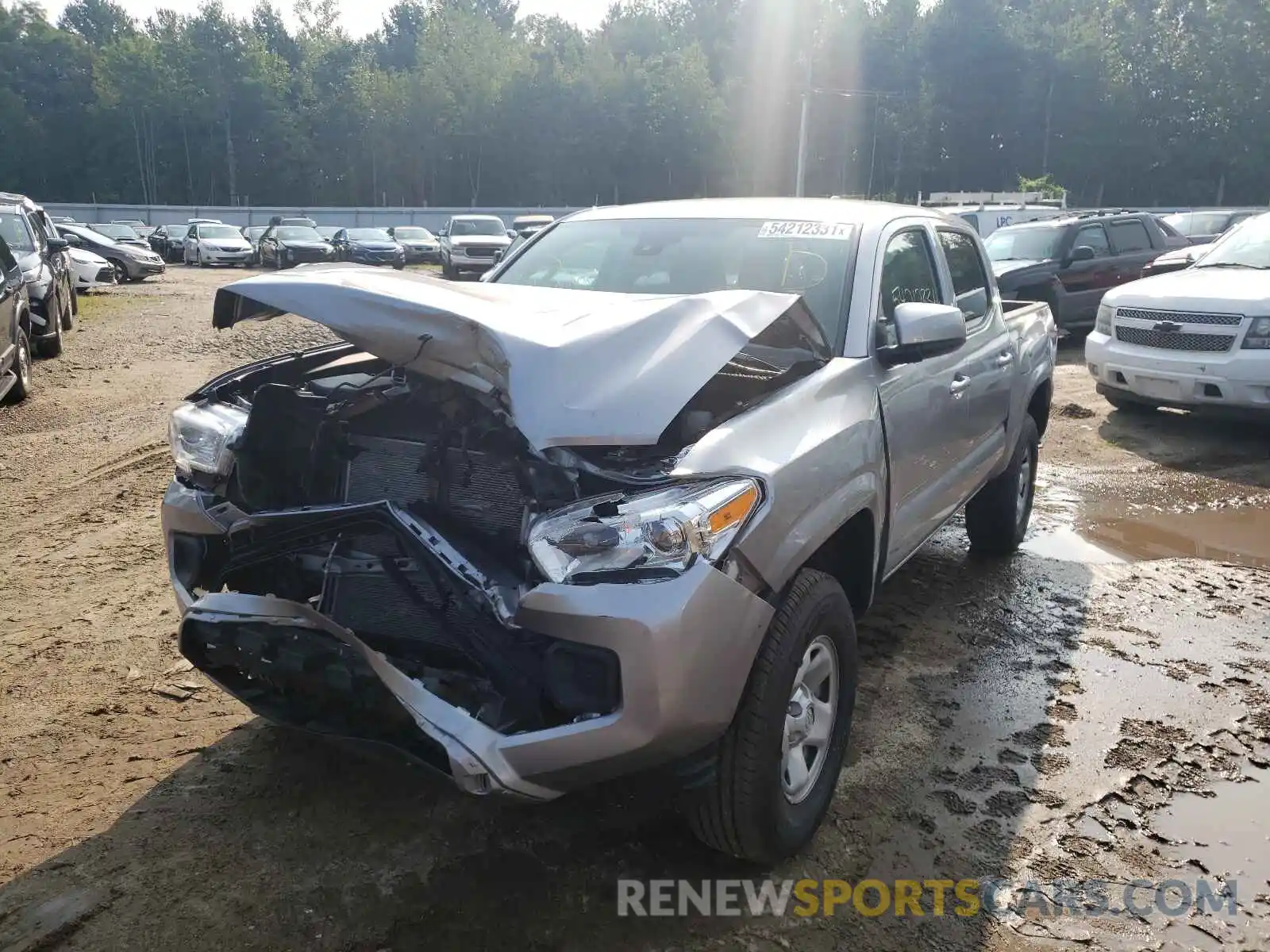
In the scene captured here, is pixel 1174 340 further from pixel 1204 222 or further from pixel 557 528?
pixel 1204 222

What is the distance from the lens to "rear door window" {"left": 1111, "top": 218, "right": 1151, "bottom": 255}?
13.4 meters

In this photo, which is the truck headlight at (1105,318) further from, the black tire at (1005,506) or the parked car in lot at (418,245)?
Answer: the parked car in lot at (418,245)

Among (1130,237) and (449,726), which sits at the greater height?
(1130,237)

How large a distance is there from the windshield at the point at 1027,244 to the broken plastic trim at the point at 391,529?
11.8 metres

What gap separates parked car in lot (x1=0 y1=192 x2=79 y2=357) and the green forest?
174 ft


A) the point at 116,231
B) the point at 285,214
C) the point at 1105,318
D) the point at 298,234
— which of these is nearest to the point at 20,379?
the point at 1105,318

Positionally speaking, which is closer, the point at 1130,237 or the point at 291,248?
the point at 1130,237

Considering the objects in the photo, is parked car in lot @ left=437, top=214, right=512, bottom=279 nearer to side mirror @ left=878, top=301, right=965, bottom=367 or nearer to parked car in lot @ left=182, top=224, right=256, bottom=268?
parked car in lot @ left=182, top=224, right=256, bottom=268

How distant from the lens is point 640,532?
2.31 meters

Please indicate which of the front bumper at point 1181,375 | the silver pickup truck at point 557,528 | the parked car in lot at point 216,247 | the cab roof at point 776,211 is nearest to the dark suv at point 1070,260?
the front bumper at point 1181,375

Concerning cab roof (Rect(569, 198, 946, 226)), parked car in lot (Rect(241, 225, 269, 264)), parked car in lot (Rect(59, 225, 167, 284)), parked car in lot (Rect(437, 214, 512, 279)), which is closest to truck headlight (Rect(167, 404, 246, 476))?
cab roof (Rect(569, 198, 946, 226))

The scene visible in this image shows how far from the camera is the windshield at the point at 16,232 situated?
434 inches

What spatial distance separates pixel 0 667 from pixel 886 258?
376cm

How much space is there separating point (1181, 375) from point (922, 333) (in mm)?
5702
